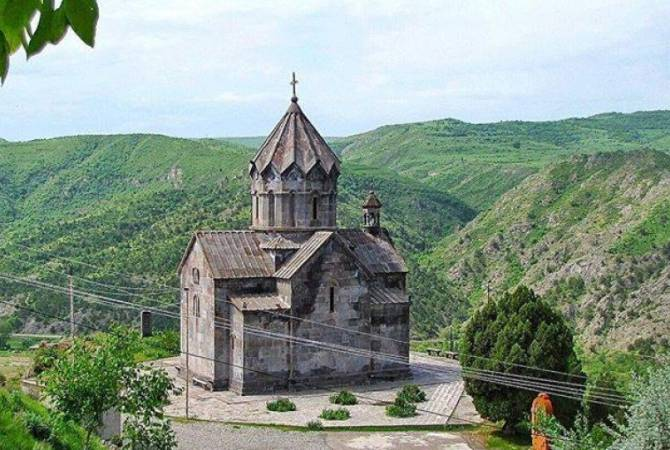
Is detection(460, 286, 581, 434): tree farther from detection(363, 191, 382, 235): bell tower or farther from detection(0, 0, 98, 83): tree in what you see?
detection(0, 0, 98, 83): tree

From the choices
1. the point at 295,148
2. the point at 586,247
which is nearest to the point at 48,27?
the point at 295,148

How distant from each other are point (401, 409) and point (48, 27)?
785 inches

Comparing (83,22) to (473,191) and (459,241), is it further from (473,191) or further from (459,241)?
(473,191)

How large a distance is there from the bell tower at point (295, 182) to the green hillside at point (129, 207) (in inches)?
623

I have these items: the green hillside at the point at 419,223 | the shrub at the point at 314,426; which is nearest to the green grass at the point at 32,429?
the shrub at the point at 314,426

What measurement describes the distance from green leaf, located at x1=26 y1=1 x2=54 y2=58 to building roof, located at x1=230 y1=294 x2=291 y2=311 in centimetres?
2068

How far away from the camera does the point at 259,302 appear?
74.8ft

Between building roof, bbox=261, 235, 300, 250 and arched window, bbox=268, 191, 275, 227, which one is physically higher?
arched window, bbox=268, 191, 275, 227

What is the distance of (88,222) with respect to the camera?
178 feet

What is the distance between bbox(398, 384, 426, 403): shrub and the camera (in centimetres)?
2186

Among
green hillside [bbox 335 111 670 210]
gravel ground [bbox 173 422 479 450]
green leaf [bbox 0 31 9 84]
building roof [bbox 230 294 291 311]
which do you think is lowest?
gravel ground [bbox 173 422 479 450]

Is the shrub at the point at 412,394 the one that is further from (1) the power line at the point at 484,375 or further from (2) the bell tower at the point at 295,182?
(2) the bell tower at the point at 295,182

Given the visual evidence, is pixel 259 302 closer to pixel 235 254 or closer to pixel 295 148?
pixel 235 254

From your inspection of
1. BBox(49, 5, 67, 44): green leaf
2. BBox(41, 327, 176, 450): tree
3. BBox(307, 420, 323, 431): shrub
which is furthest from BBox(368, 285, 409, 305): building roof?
BBox(49, 5, 67, 44): green leaf
